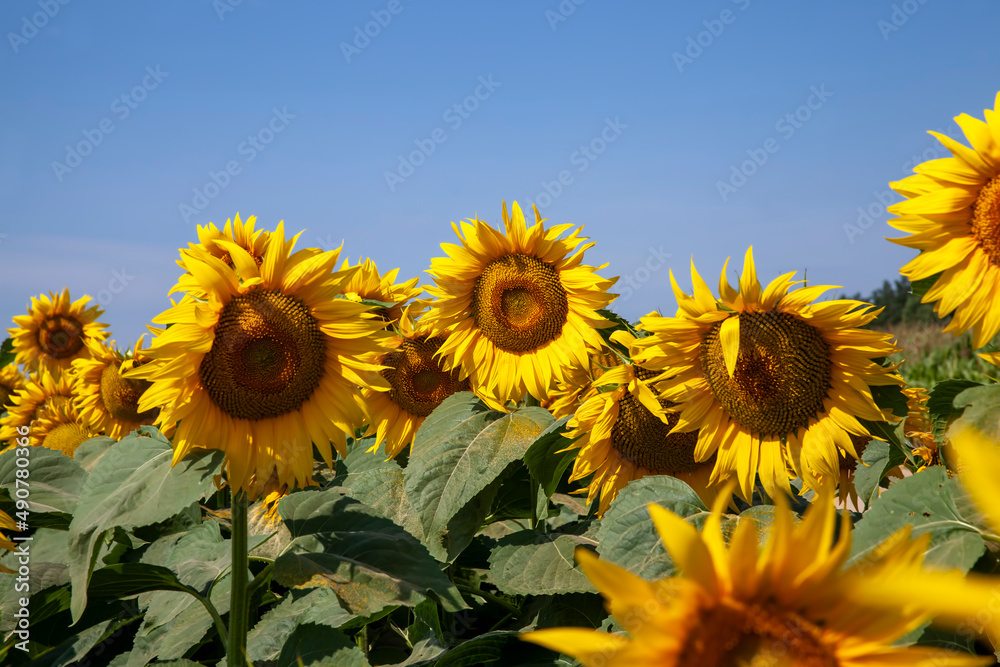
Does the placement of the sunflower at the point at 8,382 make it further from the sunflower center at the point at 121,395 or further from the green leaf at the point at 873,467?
the green leaf at the point at 873,467

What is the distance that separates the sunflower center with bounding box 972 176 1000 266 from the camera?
198 centimetres

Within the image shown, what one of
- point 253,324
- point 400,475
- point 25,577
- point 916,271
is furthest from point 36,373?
point 916,271

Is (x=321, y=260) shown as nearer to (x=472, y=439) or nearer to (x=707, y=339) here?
(x=472, y=439)

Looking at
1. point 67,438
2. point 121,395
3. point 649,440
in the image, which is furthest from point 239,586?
point 67,438

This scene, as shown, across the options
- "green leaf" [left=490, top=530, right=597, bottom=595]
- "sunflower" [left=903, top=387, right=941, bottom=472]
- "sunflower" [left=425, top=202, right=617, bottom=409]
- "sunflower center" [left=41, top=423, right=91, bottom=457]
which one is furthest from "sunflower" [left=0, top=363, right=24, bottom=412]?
"sunflower" [left=903, top=387, right=941, bottom=472]

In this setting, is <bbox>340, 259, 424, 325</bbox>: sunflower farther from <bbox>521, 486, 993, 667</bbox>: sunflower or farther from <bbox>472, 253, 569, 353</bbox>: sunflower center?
<bbox>521, 486, 993, 667</bbox>: sunflower

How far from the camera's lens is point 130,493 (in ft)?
6.88

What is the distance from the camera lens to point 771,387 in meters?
2.41

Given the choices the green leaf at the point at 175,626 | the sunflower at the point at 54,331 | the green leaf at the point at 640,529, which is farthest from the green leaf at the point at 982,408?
the sunflower at the point at 54,331

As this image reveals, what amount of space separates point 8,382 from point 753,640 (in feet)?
25.8

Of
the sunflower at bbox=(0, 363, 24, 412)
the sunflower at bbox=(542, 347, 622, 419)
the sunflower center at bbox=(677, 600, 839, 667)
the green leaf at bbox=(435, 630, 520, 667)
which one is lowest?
the green leaf at bbox=(435, 630, 520, 667)

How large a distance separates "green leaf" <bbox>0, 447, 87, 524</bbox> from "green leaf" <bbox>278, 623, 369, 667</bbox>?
1256 millimetres

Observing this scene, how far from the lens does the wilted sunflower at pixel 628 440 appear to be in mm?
2658

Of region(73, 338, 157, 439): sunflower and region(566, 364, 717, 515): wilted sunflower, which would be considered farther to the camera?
region(73, 338, 157, 439): sunflower
